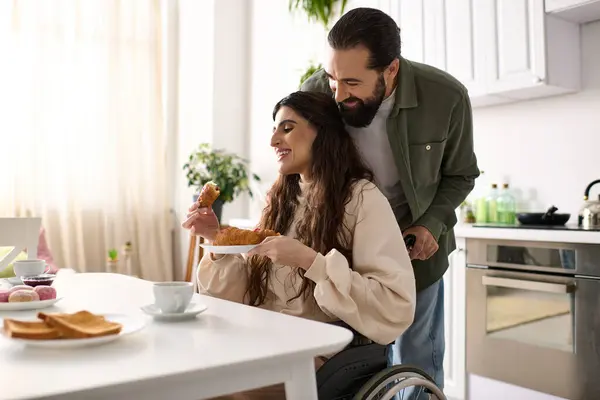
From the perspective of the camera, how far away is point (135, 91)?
535cm

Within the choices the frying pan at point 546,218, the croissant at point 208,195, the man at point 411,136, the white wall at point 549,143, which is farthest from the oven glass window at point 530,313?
the croissant at point 208,195

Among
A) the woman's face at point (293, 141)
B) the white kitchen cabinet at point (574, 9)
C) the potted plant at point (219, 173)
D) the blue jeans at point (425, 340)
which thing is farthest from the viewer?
the potted plant at point (219, 173)

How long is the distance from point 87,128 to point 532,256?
3747 millimetres

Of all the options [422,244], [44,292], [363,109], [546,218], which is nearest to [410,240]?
[422,244]

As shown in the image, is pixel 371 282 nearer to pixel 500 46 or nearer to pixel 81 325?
pixel 81 325

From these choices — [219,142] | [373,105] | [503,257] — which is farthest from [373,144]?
[219,142]

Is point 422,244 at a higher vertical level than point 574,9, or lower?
lower

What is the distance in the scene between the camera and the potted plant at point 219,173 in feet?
15.5

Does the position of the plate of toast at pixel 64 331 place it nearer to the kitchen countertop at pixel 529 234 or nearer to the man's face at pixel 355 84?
the man's face at pixel 355 84

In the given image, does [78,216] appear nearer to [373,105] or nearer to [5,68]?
[5,68]

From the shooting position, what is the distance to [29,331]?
0.93 m

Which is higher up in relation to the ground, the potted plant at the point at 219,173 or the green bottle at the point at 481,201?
the potted plant at the point at 219,173

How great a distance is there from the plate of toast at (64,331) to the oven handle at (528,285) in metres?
2.02

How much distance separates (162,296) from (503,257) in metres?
2.02
